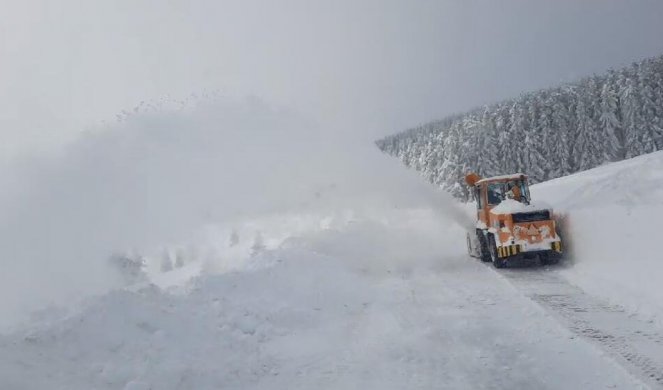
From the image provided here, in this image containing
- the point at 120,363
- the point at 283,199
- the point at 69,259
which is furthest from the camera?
the point at 283,199

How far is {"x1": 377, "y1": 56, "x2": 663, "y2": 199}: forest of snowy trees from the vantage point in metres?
57.8

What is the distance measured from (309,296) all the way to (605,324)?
215 inches

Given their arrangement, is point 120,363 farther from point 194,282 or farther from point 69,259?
point 69,259

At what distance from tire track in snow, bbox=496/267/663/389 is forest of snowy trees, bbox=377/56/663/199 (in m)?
49.7

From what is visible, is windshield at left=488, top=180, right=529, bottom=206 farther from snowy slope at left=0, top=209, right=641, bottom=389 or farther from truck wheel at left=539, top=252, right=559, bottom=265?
snowy slope at left=0, top=209, right=641, bottom=389

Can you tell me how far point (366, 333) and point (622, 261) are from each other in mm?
6623

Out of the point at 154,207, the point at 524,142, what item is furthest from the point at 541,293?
the point at 524,142

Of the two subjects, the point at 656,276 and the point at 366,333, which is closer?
the point at 366,333

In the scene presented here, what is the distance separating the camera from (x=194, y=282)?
11336 mm

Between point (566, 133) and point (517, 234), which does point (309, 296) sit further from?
point (566, 133)

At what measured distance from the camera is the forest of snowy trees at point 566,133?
57.8m

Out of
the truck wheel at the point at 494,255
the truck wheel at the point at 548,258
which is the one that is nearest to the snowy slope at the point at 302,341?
the truck wheel at the point at 494,255

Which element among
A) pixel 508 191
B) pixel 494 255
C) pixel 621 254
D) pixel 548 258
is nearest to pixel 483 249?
pixel 494 255

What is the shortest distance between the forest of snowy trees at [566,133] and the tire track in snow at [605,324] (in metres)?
49.7
